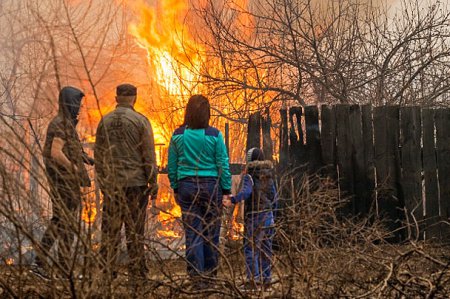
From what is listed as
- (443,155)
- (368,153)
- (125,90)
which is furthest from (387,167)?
(125,90)

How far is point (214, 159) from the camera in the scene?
741 cm

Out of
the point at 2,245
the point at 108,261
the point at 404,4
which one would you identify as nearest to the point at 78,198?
the point at 108,261

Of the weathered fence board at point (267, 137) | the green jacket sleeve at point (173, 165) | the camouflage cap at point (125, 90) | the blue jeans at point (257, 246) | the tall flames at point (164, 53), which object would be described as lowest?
the blue jeans at point (257, 246)

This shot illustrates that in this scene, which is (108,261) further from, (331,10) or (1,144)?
(331,10)

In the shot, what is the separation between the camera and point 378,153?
10531 mm

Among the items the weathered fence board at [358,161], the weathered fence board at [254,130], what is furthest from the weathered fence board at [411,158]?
the weathered fence board at [254,130]

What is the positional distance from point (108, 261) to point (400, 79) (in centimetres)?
1002

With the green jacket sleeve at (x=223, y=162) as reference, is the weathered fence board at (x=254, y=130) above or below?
above

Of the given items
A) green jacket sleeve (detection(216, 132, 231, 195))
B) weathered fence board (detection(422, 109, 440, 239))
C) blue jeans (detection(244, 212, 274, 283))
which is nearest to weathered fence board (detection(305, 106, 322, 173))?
weathered fence board (detection(422, 109, 440, 239))

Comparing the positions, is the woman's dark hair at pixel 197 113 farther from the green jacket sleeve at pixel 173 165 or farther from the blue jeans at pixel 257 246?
the blue jeans at pixel 257 246

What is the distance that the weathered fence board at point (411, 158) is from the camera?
10.5 m

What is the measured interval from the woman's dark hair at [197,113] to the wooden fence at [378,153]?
293cm

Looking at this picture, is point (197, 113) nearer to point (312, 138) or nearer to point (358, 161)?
point (312, 138)

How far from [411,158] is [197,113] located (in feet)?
13.8
